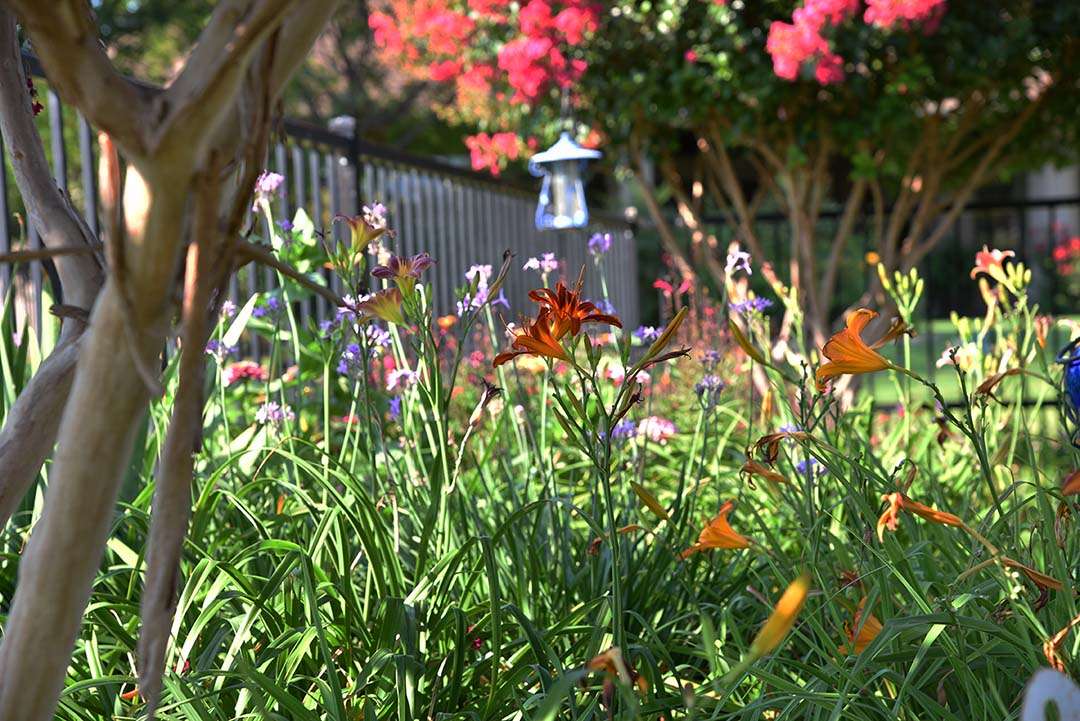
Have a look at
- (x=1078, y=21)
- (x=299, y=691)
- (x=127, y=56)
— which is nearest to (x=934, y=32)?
(x=1078, y=21)

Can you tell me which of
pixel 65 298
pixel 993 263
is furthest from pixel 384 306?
pixel 993 263

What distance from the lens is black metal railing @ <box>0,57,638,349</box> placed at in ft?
11.2

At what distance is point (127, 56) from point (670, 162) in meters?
10.6

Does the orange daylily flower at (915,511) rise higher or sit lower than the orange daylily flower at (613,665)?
higher

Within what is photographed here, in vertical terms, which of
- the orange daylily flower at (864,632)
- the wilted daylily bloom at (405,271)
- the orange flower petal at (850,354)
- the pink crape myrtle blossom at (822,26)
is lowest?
the orange daylily flower at (864,632)

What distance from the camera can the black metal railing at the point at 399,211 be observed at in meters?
3.42

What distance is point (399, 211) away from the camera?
19.5 ft

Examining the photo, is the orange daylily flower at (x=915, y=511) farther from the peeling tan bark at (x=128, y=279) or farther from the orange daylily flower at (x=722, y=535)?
the peeling tan bark at (x=128, y=279)

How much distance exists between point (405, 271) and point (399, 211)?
14.0 feet

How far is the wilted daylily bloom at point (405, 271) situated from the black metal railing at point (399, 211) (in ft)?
1.10

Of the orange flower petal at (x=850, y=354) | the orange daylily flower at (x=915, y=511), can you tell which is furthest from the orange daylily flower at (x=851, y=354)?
the orange daylily flower at (x=915, y=511)

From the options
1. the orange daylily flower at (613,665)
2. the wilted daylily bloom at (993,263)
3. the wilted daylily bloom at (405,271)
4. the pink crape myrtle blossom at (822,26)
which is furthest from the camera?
the pink crape myrtle blossom at (822,26)

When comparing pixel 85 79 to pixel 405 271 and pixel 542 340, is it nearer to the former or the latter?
pixel 542 340

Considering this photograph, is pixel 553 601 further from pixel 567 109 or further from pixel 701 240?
pixel 701 240
